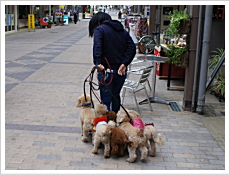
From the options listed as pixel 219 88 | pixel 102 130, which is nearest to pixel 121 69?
pixel 102 130

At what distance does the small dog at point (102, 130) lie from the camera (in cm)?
359

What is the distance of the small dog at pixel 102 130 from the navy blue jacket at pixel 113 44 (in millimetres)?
693

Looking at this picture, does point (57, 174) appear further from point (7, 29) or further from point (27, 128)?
point (7, 29)

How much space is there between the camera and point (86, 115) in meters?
3.99

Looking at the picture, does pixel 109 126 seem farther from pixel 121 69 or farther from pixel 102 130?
pixel 121 69

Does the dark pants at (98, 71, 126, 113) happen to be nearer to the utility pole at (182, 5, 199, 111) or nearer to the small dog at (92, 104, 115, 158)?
the small dog at (92, 104, 115, 158)

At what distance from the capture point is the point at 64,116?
5.28 metres

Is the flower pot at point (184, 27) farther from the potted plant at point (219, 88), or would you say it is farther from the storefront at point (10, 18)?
the storefront at point (10, 18)

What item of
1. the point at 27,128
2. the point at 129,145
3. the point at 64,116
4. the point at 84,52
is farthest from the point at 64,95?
the point at 84,52

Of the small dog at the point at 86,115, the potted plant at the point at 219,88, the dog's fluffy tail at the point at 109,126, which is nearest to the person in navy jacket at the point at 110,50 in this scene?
the small dog at the point at 86,115

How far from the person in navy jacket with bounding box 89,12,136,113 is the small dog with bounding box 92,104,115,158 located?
31cm

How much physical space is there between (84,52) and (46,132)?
9309 mm

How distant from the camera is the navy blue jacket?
13.3ft

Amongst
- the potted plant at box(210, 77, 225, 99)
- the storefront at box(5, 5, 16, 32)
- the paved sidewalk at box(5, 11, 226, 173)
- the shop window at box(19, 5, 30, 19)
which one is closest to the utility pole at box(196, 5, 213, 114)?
the paved sidewalk at box(5, 11, 226, 173)
